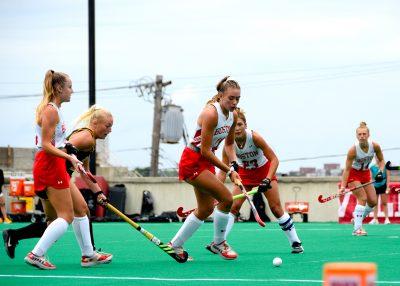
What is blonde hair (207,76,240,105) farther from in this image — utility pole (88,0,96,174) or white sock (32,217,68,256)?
utility pole (88,0,96,174)

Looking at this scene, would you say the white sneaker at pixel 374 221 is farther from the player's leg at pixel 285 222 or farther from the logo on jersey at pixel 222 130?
the logo on jersey at pixel 222 130

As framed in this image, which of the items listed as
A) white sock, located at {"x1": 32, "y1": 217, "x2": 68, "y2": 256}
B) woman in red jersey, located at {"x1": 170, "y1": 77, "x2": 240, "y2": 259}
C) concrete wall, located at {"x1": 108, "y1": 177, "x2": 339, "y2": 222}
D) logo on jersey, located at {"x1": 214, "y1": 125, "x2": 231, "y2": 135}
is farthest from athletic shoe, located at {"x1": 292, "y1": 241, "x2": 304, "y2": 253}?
concrete wall, located at {"x1": 108, "y1": 177, "x2": 339, "y2": 222}

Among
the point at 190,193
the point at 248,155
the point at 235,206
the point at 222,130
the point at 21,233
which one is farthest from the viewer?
the point at 190,193

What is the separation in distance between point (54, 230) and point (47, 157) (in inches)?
25.3

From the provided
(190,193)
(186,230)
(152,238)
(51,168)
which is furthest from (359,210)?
(190,193)

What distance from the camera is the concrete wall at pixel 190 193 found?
22734 millimetres

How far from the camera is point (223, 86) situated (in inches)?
339

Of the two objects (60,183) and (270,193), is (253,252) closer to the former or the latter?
(270,193)

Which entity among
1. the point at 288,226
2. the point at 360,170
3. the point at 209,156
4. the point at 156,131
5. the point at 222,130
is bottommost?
the point at 288,226

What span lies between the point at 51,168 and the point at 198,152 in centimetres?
157

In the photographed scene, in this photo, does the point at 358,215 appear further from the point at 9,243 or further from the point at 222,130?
the point at 9,243

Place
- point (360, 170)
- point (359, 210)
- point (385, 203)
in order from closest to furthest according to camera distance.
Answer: point (359, 210) → point (360, 170) → point (385, 203)

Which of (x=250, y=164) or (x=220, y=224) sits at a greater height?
(x=250, y=164)

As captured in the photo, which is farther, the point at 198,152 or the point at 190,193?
the point at 190,193
